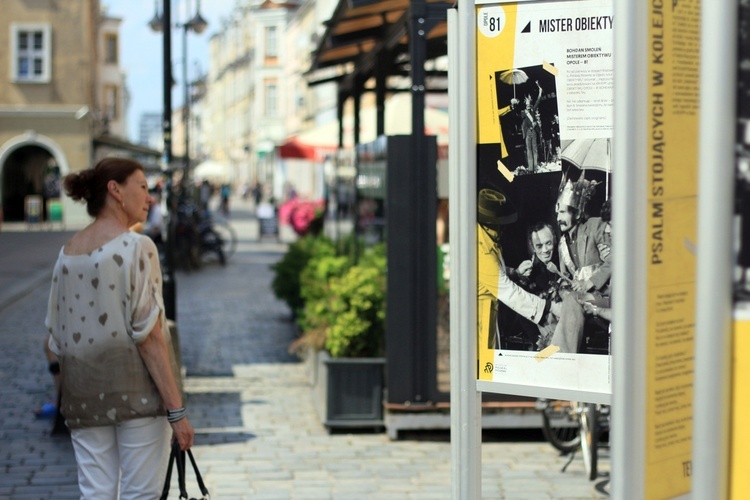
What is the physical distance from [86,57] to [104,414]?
137 ft

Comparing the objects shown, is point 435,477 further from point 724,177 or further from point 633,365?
point 724,177

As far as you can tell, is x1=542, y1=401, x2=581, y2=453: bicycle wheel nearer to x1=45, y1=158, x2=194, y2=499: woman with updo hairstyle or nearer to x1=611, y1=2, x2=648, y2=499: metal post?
x1=45, y1=158, x2=194, y2=499: woman with updo hairstyle

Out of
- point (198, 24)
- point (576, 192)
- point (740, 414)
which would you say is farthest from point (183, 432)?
point (198, 24)

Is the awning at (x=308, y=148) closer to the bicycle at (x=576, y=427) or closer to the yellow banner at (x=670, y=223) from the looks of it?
the bicycle at (x=576, y=427)

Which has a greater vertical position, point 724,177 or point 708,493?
point 724,177

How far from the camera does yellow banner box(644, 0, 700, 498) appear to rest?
256 centimetres

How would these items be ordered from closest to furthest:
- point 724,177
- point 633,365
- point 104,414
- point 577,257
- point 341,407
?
point 724,177
point 633,365
point 577,257
point 104,414
point 341,407

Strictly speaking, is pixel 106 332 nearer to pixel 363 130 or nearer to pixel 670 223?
pixel 670 223

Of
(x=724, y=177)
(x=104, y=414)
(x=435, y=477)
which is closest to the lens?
(x=724, y=177)

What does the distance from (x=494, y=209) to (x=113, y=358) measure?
1485 millimetres

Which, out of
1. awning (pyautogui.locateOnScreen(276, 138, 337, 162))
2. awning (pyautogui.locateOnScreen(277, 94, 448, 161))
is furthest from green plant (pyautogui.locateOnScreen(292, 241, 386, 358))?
awning (pyautogui.locateOnScreen(276, 138, 337, 162))

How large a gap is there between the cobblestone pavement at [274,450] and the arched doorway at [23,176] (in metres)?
34.4

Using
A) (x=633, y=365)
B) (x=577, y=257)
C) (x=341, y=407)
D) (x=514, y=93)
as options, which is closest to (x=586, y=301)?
(x=577, y=257)

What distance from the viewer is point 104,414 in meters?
4.20
